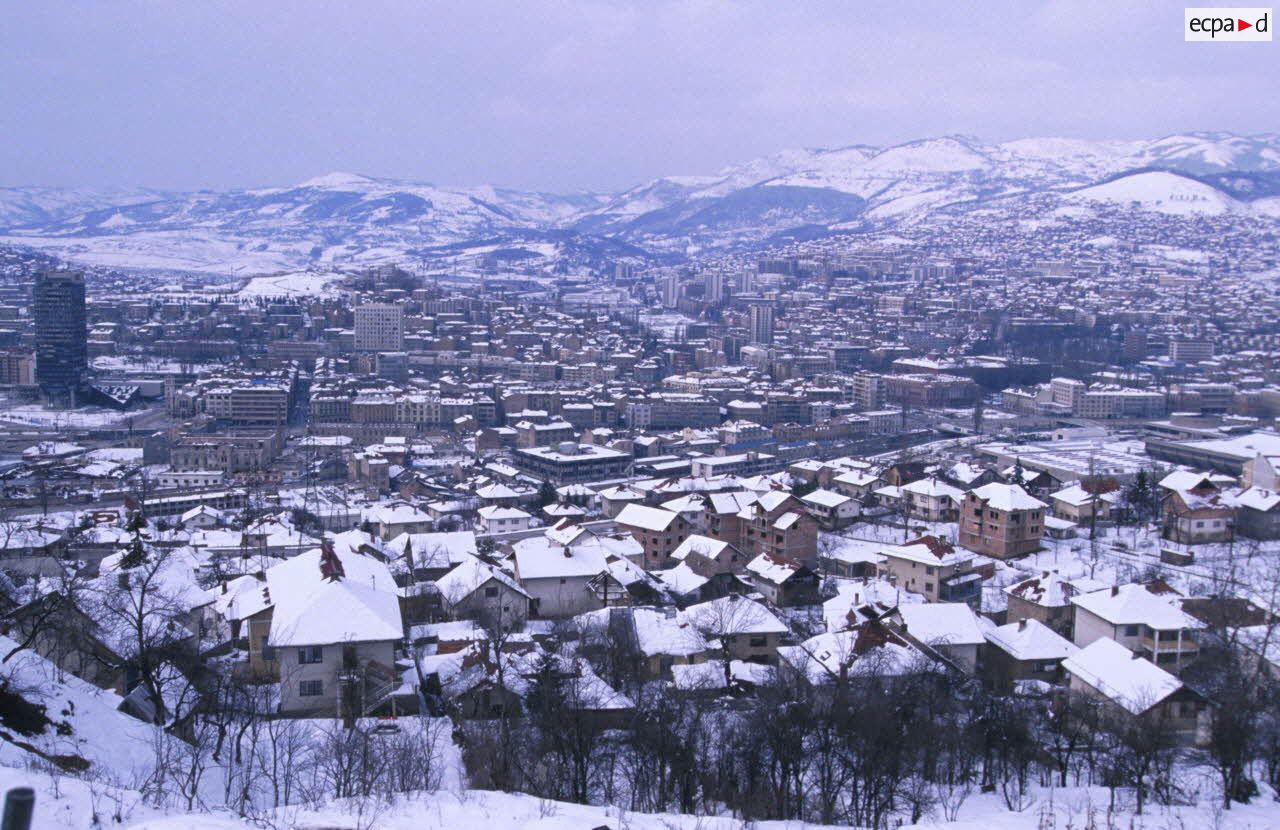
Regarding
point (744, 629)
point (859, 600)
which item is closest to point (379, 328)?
point (859, 600)

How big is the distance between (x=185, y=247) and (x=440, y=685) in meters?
71.1

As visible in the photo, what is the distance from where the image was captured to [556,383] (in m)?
28.7

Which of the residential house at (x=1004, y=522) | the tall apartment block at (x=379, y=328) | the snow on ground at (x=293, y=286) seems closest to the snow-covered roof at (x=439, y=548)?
the residential house at (x=1004, y=522)

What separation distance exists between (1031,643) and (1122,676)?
3.49 feet

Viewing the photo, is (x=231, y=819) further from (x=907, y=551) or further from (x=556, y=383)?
(x=556, y=383)

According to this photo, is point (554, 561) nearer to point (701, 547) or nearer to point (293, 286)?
point (701, 547)

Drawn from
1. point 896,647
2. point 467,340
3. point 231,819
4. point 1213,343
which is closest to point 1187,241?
point 1213,343

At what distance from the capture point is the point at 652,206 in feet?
356

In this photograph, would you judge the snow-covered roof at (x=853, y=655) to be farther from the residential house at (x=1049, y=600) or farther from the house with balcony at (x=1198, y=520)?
the house with balcony at (x=1198, y=520)

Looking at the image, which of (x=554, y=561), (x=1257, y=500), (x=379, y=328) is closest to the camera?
(x=554, y=561)

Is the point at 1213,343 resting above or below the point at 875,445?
above

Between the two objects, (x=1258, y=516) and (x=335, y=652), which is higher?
(x=335, y=652)

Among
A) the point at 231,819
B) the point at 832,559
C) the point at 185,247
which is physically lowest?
the point at 832,559

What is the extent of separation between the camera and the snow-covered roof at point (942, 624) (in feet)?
24.3
